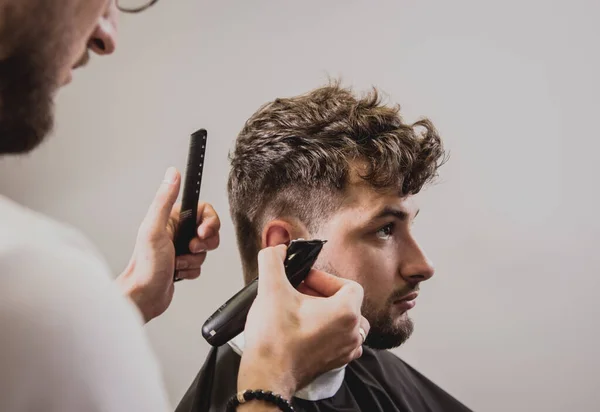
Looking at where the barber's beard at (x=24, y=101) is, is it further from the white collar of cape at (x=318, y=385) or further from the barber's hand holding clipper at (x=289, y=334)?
the white collar of cape at (x=318, y=385)

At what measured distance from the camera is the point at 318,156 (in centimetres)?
130

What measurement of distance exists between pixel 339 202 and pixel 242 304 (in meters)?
0.45

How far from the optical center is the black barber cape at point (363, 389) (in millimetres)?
1268

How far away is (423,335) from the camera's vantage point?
1.77m

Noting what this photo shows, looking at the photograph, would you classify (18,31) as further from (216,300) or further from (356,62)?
(356,62)

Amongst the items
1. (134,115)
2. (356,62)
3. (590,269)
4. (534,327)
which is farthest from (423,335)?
(134,115)

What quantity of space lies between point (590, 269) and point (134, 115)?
54.3 inches

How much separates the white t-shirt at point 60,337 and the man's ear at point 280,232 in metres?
0.82

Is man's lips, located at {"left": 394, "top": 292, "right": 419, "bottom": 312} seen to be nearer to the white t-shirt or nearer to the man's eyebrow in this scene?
the man's eyebrow

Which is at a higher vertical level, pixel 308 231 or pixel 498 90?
pixel 498 90

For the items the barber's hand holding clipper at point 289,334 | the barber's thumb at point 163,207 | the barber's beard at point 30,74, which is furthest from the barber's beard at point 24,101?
the barber's thumb at point 163,207

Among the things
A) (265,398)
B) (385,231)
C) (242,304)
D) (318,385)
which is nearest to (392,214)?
(385,231)

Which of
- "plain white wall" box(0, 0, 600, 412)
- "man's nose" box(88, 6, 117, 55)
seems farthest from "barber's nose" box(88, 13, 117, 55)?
"plain white wall" box(0, 0, 600, 412)

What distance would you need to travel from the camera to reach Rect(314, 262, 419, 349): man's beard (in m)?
1.31
